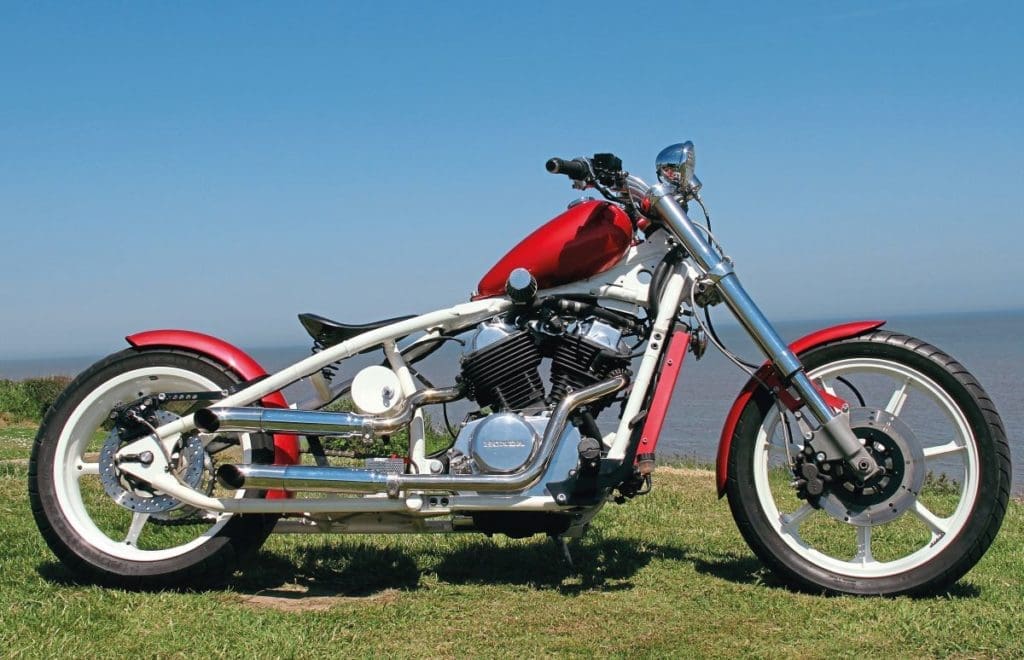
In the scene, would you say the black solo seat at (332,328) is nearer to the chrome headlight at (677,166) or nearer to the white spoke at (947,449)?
the chrome headlight at (677,166)

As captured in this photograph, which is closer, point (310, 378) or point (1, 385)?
point (310, 378)

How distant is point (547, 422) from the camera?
3.90m

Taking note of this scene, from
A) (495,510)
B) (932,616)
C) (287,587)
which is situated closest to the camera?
(932,616)

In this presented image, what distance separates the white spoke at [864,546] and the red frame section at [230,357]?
2.55 metres

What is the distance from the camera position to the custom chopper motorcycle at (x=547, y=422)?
386 centimetres

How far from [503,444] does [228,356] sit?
4.51 ft

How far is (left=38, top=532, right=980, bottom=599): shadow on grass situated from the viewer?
4117 millimetres

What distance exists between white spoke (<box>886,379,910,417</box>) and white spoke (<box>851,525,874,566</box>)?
526 millimetres

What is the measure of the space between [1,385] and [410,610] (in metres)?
15.4

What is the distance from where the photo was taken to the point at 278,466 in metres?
3.90

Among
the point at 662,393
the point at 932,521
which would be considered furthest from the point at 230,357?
the point at 932,521

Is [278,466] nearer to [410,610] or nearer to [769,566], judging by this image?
[410,610]

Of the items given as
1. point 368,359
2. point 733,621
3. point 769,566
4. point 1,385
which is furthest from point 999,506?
point 1,385

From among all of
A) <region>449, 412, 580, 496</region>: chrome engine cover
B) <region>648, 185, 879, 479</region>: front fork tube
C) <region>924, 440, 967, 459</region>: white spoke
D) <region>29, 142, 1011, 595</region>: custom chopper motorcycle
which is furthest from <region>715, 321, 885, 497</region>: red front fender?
<region>449, 412, 580, 496</region>: chrome engine cover
